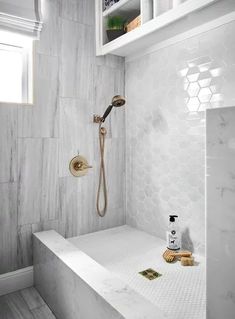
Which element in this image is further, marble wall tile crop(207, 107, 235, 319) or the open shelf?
the open shelf

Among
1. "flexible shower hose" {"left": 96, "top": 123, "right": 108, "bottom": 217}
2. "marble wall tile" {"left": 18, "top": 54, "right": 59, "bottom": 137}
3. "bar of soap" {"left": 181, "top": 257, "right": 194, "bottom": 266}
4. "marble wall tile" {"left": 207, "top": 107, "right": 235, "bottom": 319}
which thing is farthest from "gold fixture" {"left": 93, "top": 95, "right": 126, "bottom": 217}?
"marble wall tile" {"left": 207, "top": 107, "right": 235, "bottom": 319}

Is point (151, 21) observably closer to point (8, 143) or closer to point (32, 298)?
point (8, 143)

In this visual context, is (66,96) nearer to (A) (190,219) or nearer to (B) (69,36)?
(B) (69,36)

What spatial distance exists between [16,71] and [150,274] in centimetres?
166

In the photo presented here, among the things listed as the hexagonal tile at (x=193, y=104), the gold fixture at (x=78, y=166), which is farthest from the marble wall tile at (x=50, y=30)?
the hexagonal tile at (x=193, y=104)

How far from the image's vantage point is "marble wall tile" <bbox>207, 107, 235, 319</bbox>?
35.3 inches

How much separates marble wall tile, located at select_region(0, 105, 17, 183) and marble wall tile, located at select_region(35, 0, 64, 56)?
1.67ft

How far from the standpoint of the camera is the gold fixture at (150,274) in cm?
158

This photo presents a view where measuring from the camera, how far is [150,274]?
1612mm

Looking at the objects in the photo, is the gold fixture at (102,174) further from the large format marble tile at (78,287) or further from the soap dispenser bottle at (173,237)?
the soap dispenser bottle at (173,237)

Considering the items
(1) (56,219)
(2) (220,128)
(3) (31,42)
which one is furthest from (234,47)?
(1) (56,219)

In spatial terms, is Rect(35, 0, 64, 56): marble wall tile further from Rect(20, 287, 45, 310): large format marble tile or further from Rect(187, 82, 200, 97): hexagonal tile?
Rect(20, 287, 45, 310): large format marble tile

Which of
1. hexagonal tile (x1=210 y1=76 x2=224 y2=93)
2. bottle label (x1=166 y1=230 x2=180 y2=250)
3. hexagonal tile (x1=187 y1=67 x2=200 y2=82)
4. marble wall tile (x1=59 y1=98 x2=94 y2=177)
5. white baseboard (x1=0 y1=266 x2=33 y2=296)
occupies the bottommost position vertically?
white baseboard (x1=0 y1=266 x2=33 y2=296)

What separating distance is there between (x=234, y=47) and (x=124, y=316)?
1491 mm
